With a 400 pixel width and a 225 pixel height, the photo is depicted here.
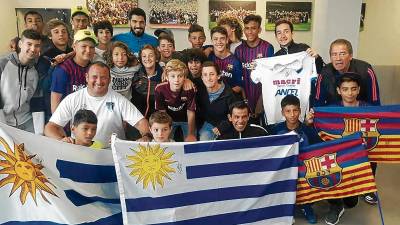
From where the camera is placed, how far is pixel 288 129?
3699mm

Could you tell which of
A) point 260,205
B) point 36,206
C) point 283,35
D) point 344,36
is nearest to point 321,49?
point 344,36

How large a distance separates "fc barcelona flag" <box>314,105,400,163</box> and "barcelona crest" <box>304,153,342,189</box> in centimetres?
36

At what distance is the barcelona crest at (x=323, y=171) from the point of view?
10.7ft

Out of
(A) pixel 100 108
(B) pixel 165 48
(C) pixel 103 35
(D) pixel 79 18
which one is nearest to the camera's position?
(A) pixel 100 108

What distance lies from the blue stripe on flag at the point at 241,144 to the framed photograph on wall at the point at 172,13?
5.31 meters

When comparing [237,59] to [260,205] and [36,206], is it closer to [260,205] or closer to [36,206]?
[260,205]

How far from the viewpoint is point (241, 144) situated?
10.2 ft

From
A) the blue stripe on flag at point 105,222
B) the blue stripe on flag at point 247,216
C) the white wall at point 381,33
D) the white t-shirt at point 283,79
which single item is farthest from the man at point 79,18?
the white wall at point 381,33

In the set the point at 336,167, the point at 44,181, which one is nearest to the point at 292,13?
the point at 336,167

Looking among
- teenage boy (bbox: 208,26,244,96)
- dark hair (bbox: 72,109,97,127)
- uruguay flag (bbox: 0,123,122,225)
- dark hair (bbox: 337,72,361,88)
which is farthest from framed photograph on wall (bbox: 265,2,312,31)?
uruguay flag (bbox: 0,123,122,225)

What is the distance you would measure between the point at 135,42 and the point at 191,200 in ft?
7.98

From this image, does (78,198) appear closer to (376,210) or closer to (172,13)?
(376,210)

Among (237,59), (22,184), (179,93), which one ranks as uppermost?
(237,59)

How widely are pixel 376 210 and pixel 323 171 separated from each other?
3.31ft
